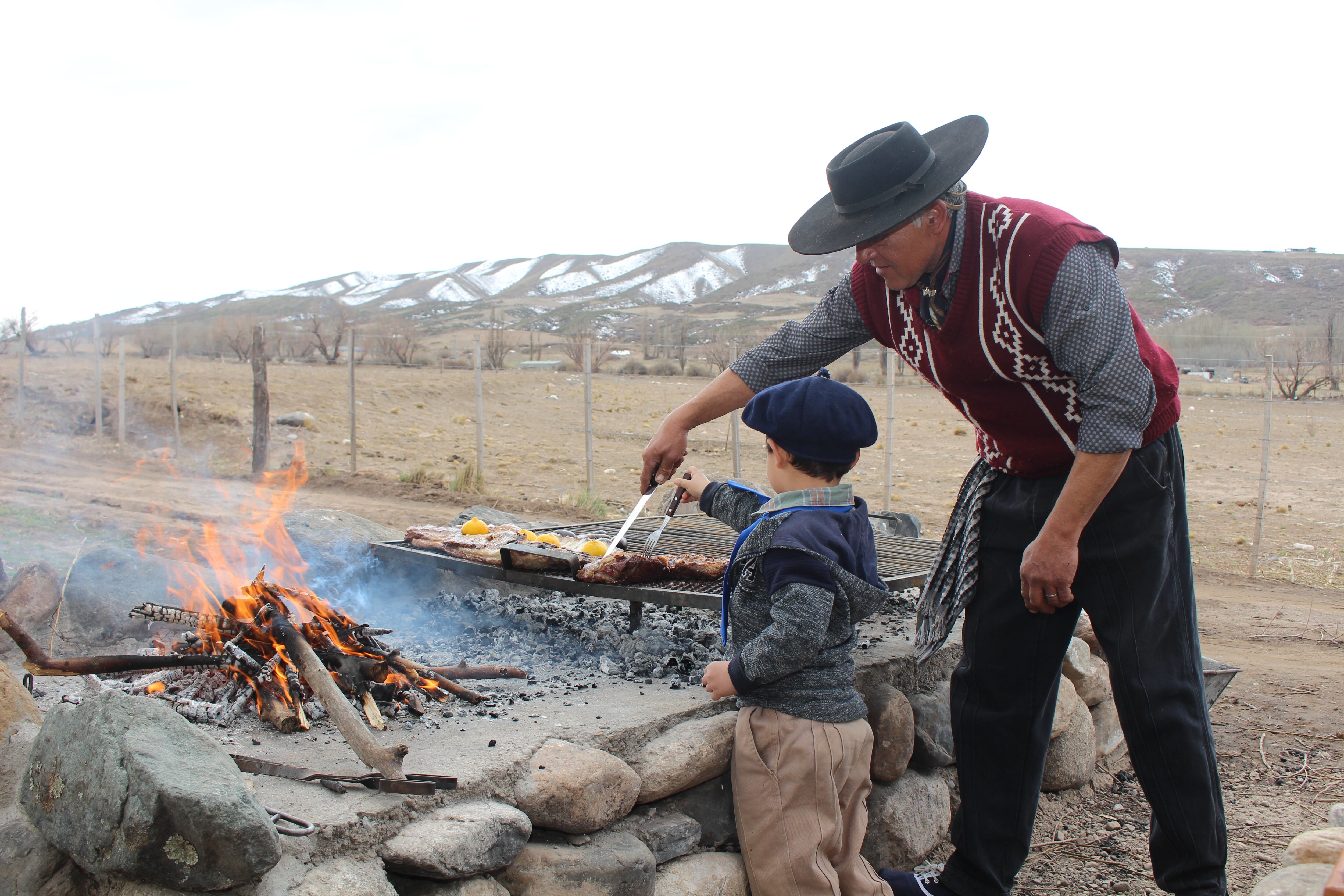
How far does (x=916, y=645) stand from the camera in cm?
285

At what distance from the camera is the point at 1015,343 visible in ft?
7.32

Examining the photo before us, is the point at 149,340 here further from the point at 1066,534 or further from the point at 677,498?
the point at 1066,534

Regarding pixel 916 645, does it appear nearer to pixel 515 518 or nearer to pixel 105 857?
pixel 105 857

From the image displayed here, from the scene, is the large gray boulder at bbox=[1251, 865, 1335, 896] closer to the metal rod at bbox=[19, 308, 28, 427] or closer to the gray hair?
the gray hair

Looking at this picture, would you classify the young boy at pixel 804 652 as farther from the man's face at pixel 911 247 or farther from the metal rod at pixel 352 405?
the metal rod at pixel 352 405

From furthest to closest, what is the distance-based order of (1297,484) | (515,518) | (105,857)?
(1297,484)
(515,518)
(105,857)

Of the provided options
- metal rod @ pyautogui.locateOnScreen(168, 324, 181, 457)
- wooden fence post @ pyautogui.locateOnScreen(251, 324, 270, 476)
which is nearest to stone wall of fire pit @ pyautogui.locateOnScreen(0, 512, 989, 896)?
wooden fence post @ pyautogui.locateOnScreen(251, 324, 270, 476)

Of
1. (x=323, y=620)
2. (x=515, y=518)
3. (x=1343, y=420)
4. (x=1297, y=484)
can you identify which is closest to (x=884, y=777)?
(x=323, y=620)

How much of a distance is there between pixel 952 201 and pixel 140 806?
2144mm

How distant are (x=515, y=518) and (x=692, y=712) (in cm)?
378

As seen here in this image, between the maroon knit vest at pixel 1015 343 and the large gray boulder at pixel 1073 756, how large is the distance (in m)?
1.70

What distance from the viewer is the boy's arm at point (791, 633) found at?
7.70 ft

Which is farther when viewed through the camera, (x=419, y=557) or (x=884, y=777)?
(x=419, y=557)

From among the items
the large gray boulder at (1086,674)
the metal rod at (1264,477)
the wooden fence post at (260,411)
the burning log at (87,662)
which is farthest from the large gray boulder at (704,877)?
the wooden fence post at (260,411)
